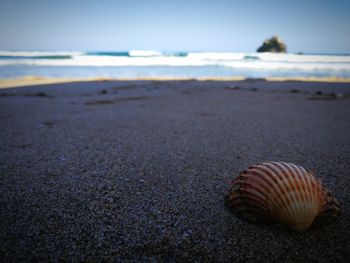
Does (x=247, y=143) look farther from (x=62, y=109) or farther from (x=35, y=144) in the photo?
(x=62, y=109)

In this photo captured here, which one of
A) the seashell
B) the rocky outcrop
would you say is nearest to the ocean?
the seashell

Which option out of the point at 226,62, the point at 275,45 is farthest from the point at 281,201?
the point at 275,45

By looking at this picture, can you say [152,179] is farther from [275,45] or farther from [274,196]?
[275,45]

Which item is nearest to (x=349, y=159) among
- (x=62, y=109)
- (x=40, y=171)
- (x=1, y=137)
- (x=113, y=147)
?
(x=113, y=147)

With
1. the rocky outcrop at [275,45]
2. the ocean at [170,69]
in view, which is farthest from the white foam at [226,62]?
the rocky outcrop at [275,45]

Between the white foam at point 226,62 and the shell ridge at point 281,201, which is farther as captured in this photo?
the white foam at point 226,62

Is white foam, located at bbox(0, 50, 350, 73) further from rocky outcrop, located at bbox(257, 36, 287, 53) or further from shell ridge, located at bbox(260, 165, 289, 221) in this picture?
rocky outcrop, located at bbox(257, 36, 287, 53)

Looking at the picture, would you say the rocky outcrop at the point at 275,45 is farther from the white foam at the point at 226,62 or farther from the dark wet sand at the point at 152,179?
the dark wet sand at the point at 152,179
